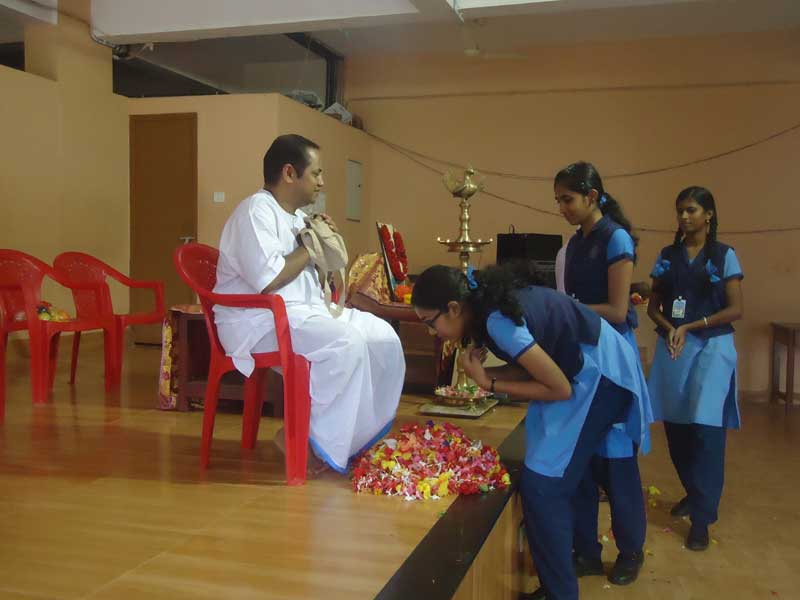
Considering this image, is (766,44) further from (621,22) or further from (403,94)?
(403,94)

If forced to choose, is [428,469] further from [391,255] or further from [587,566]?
[391,255]

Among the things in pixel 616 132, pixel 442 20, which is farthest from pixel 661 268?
pixel 616 132

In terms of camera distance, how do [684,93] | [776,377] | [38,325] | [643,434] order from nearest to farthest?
[643,434] → [38,325] → [776,377] → [684,93]

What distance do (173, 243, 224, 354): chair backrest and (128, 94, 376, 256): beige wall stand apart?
3.48m

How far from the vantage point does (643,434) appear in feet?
7.05

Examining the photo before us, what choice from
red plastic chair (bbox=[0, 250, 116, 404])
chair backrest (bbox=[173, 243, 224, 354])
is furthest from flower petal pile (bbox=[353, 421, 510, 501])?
red plastic chair (bbox=[0, 250, 116, 404])

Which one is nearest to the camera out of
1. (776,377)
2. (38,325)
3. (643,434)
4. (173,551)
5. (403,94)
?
(173,551)

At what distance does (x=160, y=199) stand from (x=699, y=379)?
5511 millimetres

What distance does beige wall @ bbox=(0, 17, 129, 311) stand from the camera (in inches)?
222

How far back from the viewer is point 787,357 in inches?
229

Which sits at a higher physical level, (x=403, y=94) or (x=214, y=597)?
(x=403, y=94)

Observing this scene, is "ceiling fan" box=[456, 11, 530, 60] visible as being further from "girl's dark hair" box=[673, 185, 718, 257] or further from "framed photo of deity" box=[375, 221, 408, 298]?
"girl's dark hair" box=[673, 185, 718, 257]

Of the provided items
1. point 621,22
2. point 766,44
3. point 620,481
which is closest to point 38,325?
point 620,481

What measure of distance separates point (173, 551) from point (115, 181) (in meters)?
5.52
